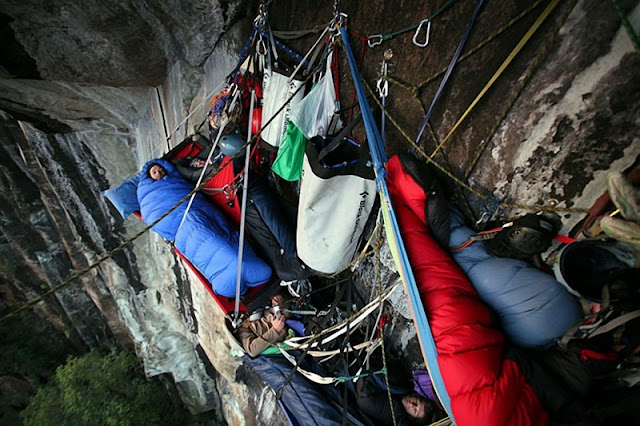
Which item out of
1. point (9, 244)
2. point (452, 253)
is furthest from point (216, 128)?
point (9, 244)

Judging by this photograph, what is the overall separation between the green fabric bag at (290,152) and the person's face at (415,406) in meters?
2.17

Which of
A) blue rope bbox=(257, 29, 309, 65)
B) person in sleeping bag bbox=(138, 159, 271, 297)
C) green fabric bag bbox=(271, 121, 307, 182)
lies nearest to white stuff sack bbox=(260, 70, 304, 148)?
green fabric bag bbox=(271, 121, 307, 182)

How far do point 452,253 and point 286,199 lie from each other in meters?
1.95

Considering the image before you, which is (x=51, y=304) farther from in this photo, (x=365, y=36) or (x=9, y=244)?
(x=365, y=36)

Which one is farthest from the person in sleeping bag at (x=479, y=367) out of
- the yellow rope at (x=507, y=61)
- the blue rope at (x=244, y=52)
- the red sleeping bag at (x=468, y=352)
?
the blue rope at (x=244, y=52)

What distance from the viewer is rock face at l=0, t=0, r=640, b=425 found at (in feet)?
4.21

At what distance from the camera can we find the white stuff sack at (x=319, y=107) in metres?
2.21

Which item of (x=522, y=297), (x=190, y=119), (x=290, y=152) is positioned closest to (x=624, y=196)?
(x=522, y=297)

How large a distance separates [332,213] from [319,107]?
90 cm

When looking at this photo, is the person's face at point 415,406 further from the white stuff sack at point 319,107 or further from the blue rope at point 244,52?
the blue rope at point 244,52

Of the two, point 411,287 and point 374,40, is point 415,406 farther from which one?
point 374,40

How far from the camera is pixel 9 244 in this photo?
7500 mm

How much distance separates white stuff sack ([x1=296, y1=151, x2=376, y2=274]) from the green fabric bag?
33cm

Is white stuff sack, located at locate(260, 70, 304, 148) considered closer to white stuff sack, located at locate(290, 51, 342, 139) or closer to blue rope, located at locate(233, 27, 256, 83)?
white stuff sack, located at locate(290, 51, 342, 139)
